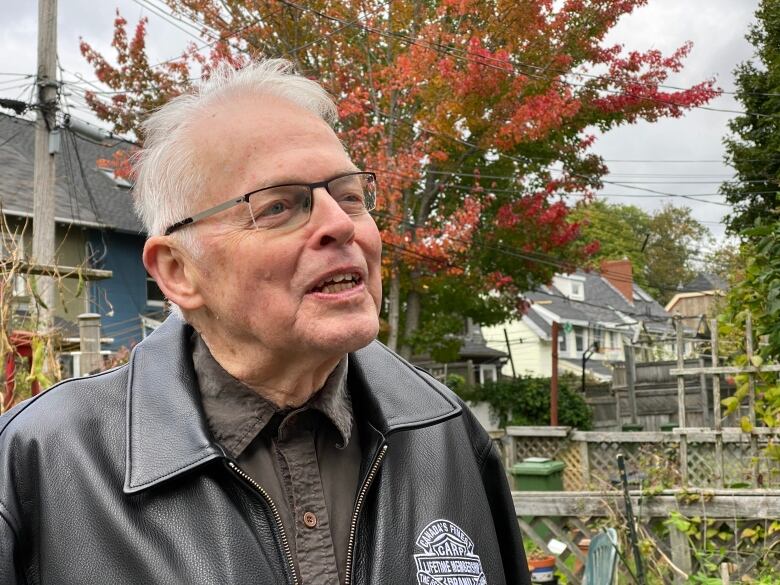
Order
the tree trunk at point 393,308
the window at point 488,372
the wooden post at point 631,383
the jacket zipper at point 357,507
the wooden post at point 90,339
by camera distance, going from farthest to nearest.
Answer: the window at point 488,372 → the wooden post at point 631,383 → the tree trunk at point 393,308 → the wooden post at point 90,339 → the jacket zipper at point 357,507

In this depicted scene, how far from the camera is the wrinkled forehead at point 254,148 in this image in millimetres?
1615

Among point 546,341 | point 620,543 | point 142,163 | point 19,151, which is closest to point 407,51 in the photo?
point 620,543

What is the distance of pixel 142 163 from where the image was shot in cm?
179

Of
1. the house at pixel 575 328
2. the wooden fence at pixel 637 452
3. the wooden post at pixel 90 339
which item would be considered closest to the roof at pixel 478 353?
the house at pixel 575 328

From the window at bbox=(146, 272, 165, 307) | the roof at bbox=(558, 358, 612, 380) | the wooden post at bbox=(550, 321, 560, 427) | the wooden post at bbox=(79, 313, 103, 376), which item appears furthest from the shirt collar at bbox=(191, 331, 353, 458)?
the roof at bbox=(558, 358, 612, 380)

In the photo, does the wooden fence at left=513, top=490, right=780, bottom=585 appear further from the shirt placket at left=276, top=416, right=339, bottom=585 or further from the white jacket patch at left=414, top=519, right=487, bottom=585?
the shirt placket at left=276, top=416, right=339, bottom=585

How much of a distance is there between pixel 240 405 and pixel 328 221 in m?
0.37

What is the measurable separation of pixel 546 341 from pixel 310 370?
143ft

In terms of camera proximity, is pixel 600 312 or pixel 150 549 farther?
pixel 600 312

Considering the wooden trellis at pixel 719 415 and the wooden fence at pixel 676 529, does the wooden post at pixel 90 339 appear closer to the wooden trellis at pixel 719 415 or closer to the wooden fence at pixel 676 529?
the wooden fence at pixel 676 529

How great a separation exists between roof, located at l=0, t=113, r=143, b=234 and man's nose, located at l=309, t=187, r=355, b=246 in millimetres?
19765

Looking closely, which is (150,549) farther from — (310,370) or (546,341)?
(546,341)

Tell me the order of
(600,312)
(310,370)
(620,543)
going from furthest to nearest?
1. (600,312)
2. (620,543)
3. (310,370)

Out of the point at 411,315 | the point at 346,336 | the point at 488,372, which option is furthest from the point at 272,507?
the point at 488,372
